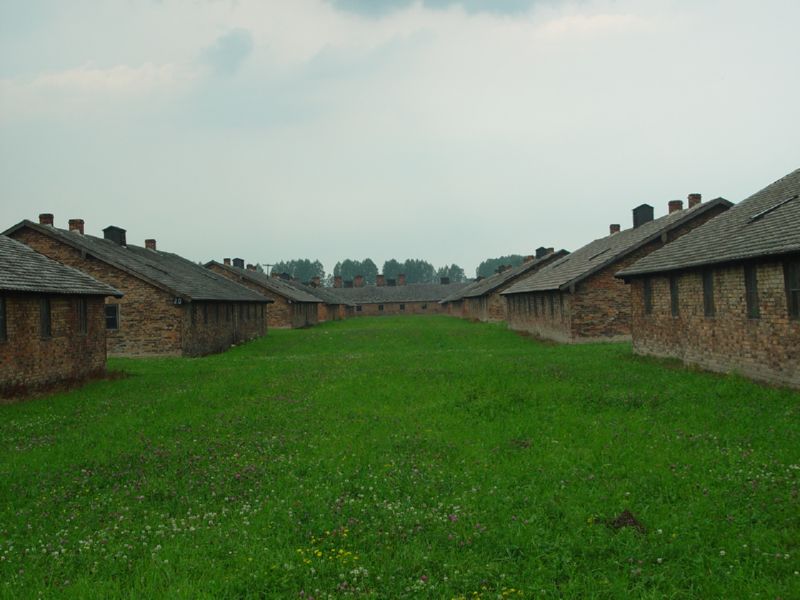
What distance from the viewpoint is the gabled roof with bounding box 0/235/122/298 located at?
55.8 ft

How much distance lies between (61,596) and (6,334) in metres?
13.4

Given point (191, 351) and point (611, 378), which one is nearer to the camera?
point (611, 378)

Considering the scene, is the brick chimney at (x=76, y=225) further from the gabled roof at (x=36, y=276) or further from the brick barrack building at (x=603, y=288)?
the brick barrack building at (x=603, y=288)

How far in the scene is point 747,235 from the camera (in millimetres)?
16562

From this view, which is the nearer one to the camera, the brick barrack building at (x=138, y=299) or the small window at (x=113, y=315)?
the brick barrack building at (x=138, y=299)

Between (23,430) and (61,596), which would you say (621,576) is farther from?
(23,430)

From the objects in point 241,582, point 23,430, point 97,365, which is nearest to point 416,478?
point 241,582

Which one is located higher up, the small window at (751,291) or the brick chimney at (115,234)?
the brick chimney at (115,234)

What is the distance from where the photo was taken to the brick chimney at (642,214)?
125 feet

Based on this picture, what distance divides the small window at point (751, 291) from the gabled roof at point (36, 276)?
19181 millimetres

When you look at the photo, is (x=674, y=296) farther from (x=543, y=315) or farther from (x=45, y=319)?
(x=45, y=319)

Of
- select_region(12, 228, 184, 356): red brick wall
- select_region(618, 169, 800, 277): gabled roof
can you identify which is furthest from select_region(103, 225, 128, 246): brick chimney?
select_region(618, 169, 800, 277): gabled roof

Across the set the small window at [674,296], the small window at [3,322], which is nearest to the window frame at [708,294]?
the small window at [674,296]

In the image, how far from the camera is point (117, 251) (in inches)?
1320
